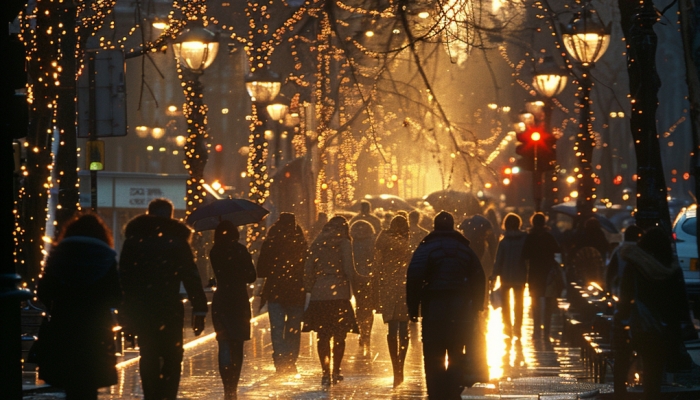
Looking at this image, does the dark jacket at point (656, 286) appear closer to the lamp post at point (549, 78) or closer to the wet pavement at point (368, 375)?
the wet pavement at point (368, 375)

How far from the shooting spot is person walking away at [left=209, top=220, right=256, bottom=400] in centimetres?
1285

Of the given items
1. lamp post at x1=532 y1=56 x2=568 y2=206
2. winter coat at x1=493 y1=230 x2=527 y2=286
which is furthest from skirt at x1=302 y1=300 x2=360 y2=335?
lamp post at x1=532 y1=56 x2=568 y2=206

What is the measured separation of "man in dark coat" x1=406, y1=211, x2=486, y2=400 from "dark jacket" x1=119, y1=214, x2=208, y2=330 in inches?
71.1

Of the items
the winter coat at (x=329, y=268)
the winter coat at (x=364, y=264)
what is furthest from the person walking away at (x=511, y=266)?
the winter coat at (x=329, y=268)

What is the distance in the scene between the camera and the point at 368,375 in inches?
587

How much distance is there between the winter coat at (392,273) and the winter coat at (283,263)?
2.81ft

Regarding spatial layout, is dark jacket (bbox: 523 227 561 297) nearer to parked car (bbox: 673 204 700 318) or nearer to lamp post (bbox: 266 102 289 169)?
parked car (bbox: 673 204 700 318)

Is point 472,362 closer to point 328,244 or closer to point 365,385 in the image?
point 365,385

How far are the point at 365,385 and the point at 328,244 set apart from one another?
1709 millimetres

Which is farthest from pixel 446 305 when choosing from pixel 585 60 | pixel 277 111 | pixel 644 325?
pixel 277 111

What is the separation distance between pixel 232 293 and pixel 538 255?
23.1 feet

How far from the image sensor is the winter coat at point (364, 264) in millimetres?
16812

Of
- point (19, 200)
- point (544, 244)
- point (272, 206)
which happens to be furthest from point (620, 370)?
point (272, 206)

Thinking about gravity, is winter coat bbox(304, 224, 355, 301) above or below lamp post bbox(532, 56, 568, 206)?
below
